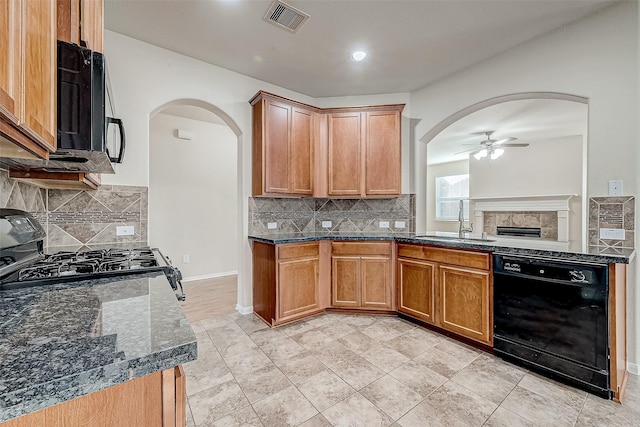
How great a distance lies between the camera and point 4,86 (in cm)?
60

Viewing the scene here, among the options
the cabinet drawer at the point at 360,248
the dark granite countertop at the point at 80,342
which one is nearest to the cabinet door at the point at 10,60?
the dark granite countertop at the point at 80,342

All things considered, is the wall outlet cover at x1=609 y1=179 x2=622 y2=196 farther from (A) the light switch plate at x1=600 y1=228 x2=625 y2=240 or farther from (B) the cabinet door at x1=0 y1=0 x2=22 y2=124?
(B) the cabinet door at x1=0 y1=0 x2=22 y2=124

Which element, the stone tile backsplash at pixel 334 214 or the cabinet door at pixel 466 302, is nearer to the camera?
the cabinet door at pixel 466 302

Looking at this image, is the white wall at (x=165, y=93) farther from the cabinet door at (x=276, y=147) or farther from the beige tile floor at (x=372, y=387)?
the beige tile floor at (x=372, y=387)

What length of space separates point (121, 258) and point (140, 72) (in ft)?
6.47

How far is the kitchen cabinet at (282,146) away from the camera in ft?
10.3

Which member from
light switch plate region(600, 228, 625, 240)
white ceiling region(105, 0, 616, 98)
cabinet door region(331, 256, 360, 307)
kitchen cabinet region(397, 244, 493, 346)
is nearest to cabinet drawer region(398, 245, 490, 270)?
kitchen cabinet region(397, 244, 493, 346)

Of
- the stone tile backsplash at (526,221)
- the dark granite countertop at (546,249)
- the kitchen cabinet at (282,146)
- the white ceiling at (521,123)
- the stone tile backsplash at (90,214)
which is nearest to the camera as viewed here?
the dark granite countertop at (546,249)

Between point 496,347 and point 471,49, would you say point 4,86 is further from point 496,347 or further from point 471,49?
point 471,49

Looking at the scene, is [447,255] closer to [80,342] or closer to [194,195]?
[80,342]

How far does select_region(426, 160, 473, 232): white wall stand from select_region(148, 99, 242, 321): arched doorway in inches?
244

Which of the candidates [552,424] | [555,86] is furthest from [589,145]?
[552,424]

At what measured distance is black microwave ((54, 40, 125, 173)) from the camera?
3.19 feet

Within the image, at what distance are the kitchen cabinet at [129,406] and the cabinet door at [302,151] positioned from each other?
2.77 m
